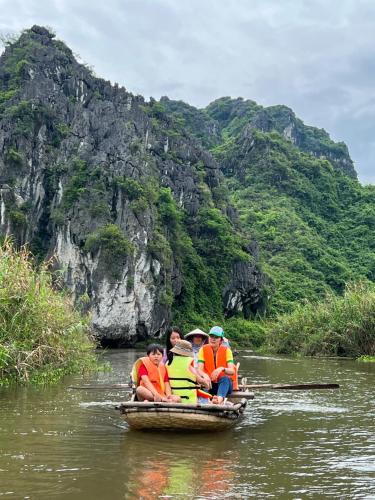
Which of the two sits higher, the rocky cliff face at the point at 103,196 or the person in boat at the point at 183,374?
the rocky cliff face at the point at 103,196

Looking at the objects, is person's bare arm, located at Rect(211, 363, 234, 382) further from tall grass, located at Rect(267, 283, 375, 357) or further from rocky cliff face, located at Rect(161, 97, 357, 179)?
rocky cliff face, located at Rect(161, 97, 357, 179)

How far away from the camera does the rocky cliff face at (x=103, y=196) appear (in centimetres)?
3788

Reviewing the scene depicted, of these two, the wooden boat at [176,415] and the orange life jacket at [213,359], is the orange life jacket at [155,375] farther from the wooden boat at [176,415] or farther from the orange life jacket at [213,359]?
the orange life jacket at [213,359]

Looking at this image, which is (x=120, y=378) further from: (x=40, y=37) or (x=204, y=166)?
(x=40, y=37)

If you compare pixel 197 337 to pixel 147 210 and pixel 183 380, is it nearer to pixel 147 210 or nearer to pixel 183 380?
pixel 183 380

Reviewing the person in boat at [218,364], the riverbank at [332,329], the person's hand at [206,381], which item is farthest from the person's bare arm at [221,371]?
the riverbank at [332,329]

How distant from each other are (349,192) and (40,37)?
149ft

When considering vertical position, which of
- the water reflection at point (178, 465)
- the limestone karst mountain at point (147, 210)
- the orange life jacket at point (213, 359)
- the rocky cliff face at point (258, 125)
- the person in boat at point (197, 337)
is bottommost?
the water reflection at point (178, 465)

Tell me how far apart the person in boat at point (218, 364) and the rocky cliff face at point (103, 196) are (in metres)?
28.8

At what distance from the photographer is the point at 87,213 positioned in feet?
129

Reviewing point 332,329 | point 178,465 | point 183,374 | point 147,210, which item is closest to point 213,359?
point 183,374

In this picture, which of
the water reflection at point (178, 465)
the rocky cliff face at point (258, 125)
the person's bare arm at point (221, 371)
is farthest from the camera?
the rocky cliff face at point (258, 125)

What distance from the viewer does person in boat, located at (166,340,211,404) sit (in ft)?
25.9

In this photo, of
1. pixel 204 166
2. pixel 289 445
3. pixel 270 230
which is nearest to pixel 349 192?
pixel 270 230
